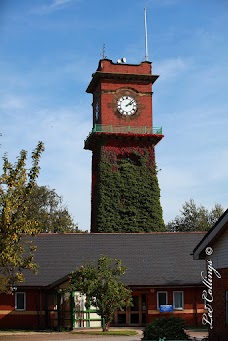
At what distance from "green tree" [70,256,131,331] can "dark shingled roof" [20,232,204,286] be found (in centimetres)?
383

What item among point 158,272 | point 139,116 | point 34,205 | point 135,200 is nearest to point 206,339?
point 158,272

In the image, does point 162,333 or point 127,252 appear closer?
point 162,333

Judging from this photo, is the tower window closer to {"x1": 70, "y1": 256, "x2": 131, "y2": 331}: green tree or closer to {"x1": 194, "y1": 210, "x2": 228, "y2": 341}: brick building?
{"x1": 70, "y1": 256, "x2": 131, "y2": 331}: green tree

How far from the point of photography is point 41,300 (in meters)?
37.1

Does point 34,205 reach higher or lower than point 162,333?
higher

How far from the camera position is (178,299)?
122 feet

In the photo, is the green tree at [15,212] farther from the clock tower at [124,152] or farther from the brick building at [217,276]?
the clock tower at [124,152]

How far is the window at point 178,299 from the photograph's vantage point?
37.2 m

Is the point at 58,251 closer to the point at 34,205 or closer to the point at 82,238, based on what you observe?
the point at 82,238

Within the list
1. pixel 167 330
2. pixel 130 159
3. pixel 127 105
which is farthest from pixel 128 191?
pixel 167 330

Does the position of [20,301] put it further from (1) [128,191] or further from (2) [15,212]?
(1) [128,191]

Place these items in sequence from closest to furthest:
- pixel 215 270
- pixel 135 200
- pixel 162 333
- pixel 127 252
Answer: pixel 162 333, pixel 215 270, pixel 127 252, pixel 135 200

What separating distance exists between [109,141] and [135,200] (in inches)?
215

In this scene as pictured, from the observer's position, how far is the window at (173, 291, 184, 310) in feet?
122
